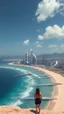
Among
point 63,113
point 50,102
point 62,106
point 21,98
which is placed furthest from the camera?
point 21,98

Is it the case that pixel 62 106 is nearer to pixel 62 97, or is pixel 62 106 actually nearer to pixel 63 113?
pixel 62 97

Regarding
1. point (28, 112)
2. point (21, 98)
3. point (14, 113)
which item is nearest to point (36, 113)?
point (28, 112)

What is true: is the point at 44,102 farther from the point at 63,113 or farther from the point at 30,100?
the point at 63,113

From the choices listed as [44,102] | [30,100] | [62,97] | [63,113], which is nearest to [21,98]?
[30,100]

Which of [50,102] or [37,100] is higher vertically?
[37,100]

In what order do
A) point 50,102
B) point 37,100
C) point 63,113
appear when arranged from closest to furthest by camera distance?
point 37,100
point 63,113
point 50,102

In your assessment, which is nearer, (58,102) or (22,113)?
(22,113)

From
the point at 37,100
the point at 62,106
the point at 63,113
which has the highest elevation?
the point at 37,100

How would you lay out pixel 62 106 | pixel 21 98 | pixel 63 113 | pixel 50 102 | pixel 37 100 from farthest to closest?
pixel 21 98, pixel 50 102, pixel 62 106, pixel 63 113, pixel 37 100

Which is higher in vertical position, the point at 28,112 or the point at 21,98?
the point at 28,112
